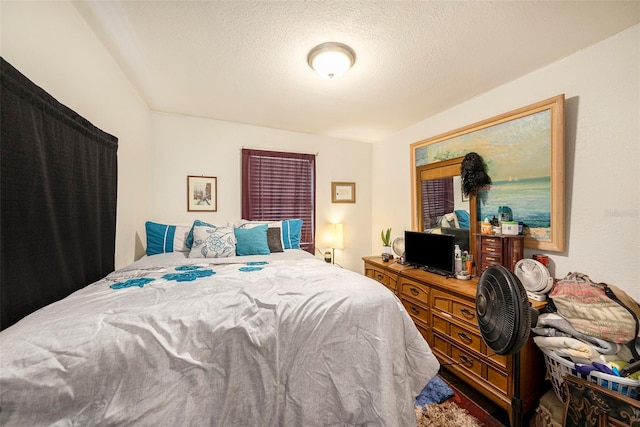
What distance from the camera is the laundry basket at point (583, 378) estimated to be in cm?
112

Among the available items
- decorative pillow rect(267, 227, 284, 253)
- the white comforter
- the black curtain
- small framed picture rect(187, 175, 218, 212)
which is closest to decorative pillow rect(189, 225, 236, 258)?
decorative pillow rect(267, 227, 284, 253)

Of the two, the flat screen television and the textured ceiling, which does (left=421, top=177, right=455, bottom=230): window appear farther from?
the textured ceiling

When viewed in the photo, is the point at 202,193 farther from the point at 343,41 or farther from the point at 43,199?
the point at 343,41

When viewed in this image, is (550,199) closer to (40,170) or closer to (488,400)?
(488,400)

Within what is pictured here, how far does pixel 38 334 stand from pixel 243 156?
2.63m

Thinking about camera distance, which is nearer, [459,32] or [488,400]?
[459,32]

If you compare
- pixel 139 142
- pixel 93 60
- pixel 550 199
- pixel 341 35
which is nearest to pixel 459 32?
pixel 341 35

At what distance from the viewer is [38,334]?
32.0 inches

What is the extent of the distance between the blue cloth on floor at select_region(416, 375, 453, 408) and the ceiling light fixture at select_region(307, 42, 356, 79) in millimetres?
2412

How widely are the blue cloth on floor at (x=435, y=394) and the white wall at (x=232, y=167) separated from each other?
2.09 meters

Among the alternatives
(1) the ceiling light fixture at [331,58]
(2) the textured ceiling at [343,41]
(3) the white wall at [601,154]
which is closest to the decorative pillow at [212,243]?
(2) the textured ceiling at [343,41]

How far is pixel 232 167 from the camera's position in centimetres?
316

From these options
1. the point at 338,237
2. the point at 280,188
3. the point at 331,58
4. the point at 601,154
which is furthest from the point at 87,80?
the point at 601,154

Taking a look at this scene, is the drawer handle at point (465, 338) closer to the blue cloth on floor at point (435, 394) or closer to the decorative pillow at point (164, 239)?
the blue cloth on floor at point (435, 394)
